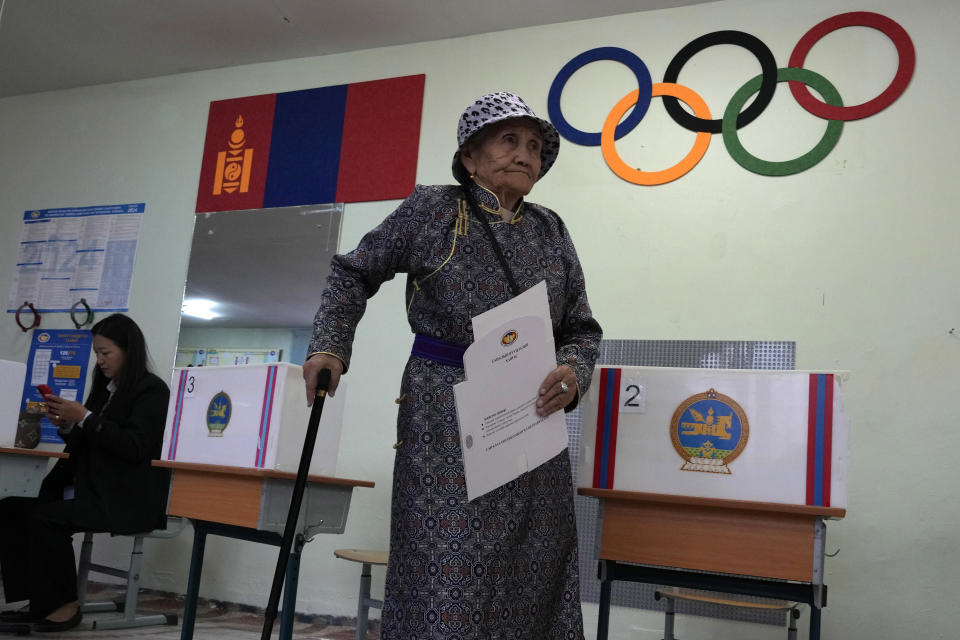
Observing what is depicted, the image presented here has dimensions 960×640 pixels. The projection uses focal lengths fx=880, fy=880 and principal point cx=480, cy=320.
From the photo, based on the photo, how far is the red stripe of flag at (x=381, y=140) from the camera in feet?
14.3

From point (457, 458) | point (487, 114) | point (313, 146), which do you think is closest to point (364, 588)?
point (457, 458)

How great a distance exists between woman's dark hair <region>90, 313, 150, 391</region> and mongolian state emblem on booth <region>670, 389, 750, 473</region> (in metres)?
2.53

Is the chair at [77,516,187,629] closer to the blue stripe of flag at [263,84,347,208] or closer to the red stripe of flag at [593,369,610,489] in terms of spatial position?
the blue stripe of flag at [263,84,347,208]

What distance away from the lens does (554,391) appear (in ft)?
5.55

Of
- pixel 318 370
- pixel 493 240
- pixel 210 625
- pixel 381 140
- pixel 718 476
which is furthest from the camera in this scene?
pixel 381 140

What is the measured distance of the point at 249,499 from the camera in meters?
2.65

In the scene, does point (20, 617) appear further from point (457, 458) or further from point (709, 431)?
point (709, 431)

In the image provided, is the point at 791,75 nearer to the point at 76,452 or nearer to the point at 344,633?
the point at 344,633

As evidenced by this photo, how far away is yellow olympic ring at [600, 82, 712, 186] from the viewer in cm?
380

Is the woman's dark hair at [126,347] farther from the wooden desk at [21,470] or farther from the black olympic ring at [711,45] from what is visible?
the black olympic ring at [711,45]

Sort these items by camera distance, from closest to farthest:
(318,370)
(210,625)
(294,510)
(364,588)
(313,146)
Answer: (294,510), (318,370), (364,588), (210,625), (313,146)

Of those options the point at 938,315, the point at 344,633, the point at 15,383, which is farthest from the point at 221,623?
the point at 938,315

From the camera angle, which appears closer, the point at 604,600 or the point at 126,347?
the point at 604,600

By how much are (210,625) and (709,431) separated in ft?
8.50
